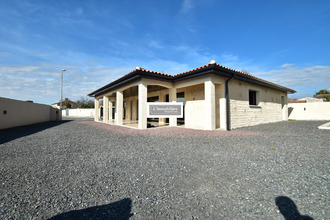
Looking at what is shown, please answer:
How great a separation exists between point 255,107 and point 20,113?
1906 centimetres

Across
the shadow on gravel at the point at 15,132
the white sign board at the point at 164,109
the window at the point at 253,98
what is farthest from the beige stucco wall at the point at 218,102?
the shadow on gravel at the point at 15,132

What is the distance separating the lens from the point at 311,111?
1675 cm

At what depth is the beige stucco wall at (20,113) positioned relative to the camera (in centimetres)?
1015

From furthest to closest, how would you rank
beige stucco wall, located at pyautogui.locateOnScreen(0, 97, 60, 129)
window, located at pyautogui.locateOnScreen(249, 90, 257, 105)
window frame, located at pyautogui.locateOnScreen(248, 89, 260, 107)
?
window, located at pyautogui.locateOnScreen(249, 90, 257, 105), window frame, located at pyautogui.locateOnScreen(248, 89, 260, 107), beige stucco wall, located at pyautogui.locateOnScreen(0, 97, 60, 129)

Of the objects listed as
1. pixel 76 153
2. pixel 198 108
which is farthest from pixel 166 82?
pixel 76 153

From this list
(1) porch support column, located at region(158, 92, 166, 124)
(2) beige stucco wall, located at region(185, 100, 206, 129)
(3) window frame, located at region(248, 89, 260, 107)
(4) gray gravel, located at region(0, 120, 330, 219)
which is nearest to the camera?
(4) gray gravel, located at region(0, 120, 330, 219)

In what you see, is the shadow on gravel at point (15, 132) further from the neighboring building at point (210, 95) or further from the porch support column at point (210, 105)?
the porch support column at point (210, 105)

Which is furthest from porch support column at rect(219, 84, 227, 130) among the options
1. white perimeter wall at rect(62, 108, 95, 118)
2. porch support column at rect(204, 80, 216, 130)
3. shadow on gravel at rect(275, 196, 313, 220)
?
white perimeter wall at rect(62, 108, 95, 118)

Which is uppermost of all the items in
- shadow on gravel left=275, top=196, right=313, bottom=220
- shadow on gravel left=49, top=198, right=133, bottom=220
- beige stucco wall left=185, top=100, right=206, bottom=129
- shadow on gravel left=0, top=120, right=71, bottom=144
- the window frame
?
the window frame

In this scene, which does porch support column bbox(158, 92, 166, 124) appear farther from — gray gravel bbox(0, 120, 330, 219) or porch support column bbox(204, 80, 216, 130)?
gray gravel bbox(0, 120, 330, 219)

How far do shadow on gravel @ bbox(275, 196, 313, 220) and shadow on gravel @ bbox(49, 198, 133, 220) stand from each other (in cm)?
182

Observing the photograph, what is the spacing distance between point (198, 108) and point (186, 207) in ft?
26.9

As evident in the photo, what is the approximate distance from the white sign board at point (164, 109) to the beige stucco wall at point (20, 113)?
34.1 feet

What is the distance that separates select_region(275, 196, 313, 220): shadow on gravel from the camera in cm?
163
